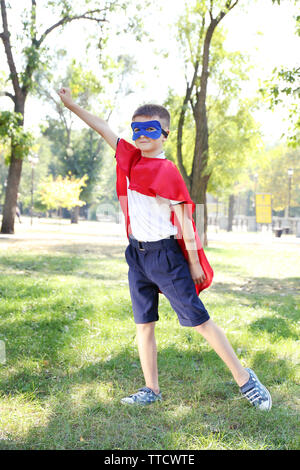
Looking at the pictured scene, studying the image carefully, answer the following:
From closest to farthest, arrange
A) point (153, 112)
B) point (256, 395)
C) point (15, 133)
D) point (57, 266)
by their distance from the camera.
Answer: point (153, 112), point (256, 395), point (57, 266), point (15, 133)

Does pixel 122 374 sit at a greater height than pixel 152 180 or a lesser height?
lesser

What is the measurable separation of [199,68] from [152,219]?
19033 millimetres

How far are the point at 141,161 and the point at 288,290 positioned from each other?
637 centimetres

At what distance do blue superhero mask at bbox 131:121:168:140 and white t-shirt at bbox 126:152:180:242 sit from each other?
36 centimetres

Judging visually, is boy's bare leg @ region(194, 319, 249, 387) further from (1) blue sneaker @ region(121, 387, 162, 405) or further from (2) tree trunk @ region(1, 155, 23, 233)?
(2) tree trunk @ region(1, 155, 23, 233)

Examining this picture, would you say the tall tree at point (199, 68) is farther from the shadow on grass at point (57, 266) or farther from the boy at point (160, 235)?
the boy at point (160, 235)

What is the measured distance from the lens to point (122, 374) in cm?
372

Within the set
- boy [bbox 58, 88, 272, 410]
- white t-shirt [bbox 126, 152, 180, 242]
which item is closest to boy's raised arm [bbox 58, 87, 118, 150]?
boy [bbox 58, 88, 272, 410]

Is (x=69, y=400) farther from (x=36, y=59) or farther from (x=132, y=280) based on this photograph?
(x=36, y=59)

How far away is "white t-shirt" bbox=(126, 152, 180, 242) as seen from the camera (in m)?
2.88

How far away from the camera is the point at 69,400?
3166 mm

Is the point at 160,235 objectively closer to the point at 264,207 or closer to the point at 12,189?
the point at 12,189

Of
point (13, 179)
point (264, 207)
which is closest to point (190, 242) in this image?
point (13, 179)

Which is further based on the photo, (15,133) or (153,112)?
(15,133)
